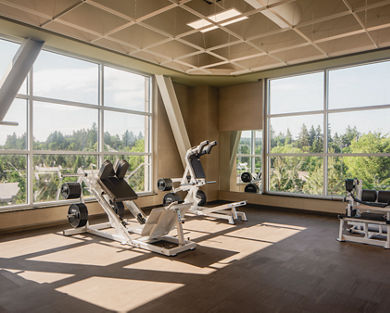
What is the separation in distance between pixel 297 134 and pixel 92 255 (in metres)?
6.54

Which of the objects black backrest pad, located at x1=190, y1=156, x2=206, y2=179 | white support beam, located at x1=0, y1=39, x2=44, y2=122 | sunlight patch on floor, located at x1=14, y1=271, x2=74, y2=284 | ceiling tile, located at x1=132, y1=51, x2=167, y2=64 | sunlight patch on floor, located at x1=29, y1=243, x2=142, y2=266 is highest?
ceiling tile, located at x1=132, y1=51, x2=167, y2=64

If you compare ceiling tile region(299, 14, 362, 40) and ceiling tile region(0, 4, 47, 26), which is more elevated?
ceiling tile region(299, 14, 362, 40)

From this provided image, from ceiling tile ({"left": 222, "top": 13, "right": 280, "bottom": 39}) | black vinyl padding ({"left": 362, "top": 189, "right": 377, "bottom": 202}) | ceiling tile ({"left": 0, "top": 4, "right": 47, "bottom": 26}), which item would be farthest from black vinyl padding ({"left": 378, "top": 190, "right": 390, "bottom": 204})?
ceiling tile ({"left": 0, "top": 4, "right": 47, "bottom": 26})

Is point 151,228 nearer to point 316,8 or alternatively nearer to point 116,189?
point 116,189

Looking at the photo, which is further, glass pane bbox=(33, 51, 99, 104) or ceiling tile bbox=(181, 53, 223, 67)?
ceiling tile bbox=(181, 53, 223, 67)

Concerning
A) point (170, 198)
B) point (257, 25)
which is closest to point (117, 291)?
point (170, 198)

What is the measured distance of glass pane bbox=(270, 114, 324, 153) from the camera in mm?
8602

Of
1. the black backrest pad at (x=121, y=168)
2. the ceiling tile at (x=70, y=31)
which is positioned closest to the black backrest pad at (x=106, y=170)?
the black backrest pad at (x=121, y=168)

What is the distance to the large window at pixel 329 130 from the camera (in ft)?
25.4

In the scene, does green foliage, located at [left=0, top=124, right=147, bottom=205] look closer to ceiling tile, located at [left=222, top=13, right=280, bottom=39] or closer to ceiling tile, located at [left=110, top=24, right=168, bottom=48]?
ceiling tile, located at [left=110, top=24, right=168, bottom=48]

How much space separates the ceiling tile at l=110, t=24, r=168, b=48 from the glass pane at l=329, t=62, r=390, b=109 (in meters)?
4.84

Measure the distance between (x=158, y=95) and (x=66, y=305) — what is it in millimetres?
7066

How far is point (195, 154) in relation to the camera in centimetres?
770

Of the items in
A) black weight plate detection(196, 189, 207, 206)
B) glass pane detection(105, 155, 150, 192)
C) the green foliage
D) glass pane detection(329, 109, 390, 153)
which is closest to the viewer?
the green foliage
